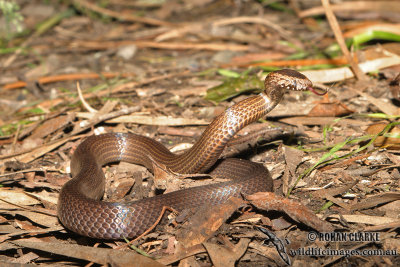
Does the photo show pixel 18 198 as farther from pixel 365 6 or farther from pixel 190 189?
pixel 365 6

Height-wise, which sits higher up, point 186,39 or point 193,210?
point 186,39

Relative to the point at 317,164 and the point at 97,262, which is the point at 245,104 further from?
the point at 97,262

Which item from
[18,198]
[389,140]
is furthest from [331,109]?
[18,198]

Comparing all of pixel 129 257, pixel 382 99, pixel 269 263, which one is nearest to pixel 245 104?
pixel 269 263

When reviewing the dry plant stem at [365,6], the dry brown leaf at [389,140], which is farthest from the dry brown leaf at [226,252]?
the dry plant stem at [365,6]

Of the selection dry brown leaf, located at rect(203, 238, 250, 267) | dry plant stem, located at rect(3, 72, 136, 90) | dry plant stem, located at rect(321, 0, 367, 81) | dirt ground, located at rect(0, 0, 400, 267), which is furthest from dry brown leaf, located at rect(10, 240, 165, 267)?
dry plant stem, located at rect(3, 72, 136, 90)

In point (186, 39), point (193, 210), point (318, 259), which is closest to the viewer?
point (318, 259)

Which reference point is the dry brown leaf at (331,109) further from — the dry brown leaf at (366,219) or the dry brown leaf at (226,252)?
the dry brown leaf at (226,252)
